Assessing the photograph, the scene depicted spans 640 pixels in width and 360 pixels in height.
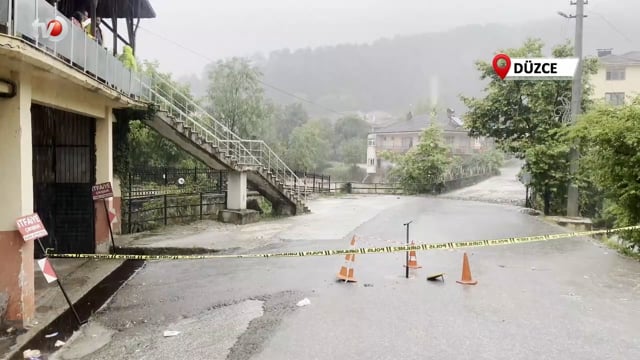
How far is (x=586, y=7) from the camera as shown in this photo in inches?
835

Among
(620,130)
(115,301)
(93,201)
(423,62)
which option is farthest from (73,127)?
(423,62)

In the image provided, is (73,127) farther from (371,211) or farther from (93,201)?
(371,211)

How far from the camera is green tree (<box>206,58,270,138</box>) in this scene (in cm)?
4588

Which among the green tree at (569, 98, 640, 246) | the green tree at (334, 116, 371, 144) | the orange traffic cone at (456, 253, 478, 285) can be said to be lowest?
the orange traffic cone at (456, 253, 478, 285)

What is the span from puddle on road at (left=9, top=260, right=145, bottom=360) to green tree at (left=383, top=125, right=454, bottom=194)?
98.6ft

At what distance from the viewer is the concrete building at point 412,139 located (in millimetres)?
71688

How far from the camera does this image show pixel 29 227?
7.21 meters

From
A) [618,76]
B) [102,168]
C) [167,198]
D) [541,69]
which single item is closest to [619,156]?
[102,168]

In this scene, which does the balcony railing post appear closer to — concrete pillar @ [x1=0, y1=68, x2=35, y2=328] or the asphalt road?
concrete pillar @ [x1=0, y1=68, x2=35, y2=328]

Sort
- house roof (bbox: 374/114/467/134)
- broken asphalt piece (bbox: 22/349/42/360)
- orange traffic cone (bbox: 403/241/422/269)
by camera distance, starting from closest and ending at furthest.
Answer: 1. broken asphalt piece (bbox: 22/349/42/360)
2. orange traffic cone (bbox: 403/241/422/269)
3. house roof (bbox: 374/114/467/134)

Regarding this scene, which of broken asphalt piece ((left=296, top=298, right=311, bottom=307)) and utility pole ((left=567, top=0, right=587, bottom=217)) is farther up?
utility pole ((left=567, top=0, right=587, bottom=217))

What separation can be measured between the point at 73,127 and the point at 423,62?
195 m

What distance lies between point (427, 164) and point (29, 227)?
34.0 meters

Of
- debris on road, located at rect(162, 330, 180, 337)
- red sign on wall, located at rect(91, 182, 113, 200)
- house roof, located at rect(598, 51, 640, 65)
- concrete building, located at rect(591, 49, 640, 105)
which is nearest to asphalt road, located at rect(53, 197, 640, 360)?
debris on road, located at rect(162, 330, 180, 337)
